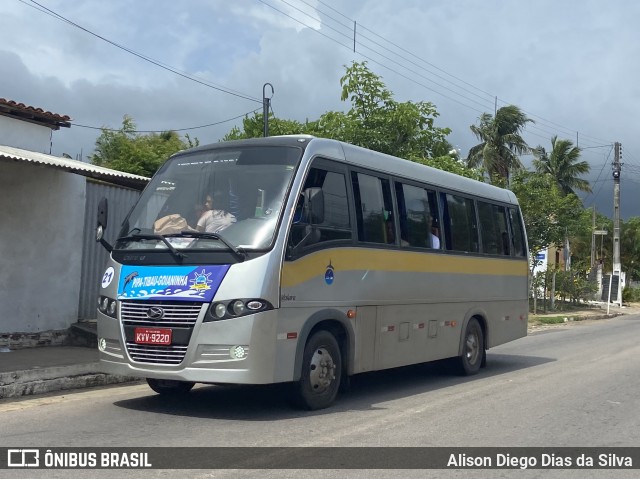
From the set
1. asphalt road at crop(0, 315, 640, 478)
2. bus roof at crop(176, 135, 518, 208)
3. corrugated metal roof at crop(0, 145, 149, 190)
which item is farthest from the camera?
corrugated metal roof at crop(0, 145, 149, 190)

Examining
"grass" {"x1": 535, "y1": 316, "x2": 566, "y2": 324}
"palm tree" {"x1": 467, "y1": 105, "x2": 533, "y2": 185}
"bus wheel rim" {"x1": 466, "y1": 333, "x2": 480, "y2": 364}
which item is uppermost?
"palm tree" {"x1": 467, "y1": 105, "x2": 533, "y2": 185}

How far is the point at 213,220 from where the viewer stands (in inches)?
301

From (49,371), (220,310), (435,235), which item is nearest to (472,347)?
(435,235)

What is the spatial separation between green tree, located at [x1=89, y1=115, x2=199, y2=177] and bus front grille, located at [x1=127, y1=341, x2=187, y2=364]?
1645 cm

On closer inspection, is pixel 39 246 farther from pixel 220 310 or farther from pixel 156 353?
pixel 220 310

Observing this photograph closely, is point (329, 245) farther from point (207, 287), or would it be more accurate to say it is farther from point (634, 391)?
point (634, 391)

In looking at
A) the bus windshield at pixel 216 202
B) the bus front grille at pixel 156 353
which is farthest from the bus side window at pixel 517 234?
the bus front grille at pixel 156 353

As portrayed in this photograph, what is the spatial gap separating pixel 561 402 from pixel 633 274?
58.6m

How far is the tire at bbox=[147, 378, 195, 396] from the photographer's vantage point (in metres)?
8.61

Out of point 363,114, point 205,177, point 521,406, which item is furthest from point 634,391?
point 363,114

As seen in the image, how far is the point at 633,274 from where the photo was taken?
6294 centimetres

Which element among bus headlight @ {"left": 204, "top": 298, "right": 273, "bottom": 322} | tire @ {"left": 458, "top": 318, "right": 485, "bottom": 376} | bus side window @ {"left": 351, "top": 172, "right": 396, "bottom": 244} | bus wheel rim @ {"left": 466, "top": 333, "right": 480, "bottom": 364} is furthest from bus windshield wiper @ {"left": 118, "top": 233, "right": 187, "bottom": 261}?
bus wheel rim @ {"left": 466, "top": 333, "right": 480, "bottom": 364}

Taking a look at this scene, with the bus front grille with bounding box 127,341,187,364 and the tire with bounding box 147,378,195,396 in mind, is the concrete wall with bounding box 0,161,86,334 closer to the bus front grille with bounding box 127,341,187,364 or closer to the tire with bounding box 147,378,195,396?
the tire with bounding box 147,378,195,396

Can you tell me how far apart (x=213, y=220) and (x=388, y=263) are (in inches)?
99.0
